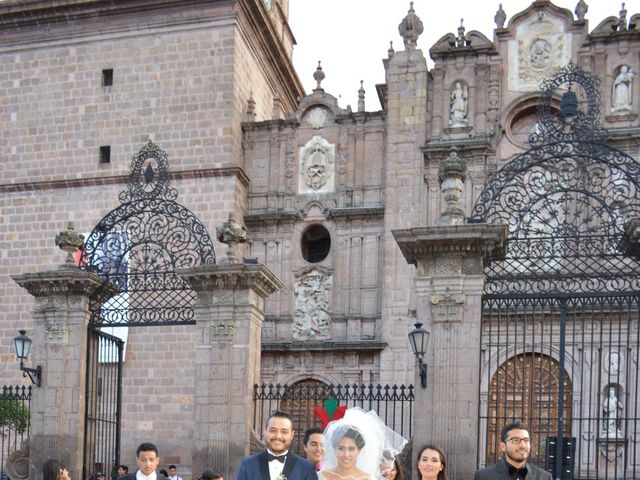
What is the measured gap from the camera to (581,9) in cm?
2759

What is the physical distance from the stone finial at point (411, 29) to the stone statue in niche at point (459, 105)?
1.71 meters

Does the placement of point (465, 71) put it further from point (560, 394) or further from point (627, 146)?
point (560, 394)

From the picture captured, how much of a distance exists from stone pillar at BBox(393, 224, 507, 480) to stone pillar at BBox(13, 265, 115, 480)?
5.67m

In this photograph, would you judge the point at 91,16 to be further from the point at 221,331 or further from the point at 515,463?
the point at 515,463

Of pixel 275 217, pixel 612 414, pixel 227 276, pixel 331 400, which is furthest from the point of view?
pixel 275 217

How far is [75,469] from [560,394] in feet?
25.8

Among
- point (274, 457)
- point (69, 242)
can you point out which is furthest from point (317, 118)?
point (274, 457)

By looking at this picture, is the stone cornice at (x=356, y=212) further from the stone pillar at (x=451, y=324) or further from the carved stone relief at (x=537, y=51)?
the stone pillar at (x=451, y=324)

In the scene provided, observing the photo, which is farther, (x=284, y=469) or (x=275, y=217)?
(x=275, y=217)

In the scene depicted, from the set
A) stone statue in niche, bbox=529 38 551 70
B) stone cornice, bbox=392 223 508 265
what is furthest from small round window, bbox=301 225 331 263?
stone cornice, bbox=392 223 508 265

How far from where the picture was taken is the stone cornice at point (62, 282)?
1820cm

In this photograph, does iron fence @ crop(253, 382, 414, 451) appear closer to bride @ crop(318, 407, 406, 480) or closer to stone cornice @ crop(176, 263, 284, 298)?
stone cornice @ crop(176, 263, 284, 298)

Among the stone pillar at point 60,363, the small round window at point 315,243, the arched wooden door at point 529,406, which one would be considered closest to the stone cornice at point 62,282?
the stone pillar at point 60,363

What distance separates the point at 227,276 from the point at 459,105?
12.5m
